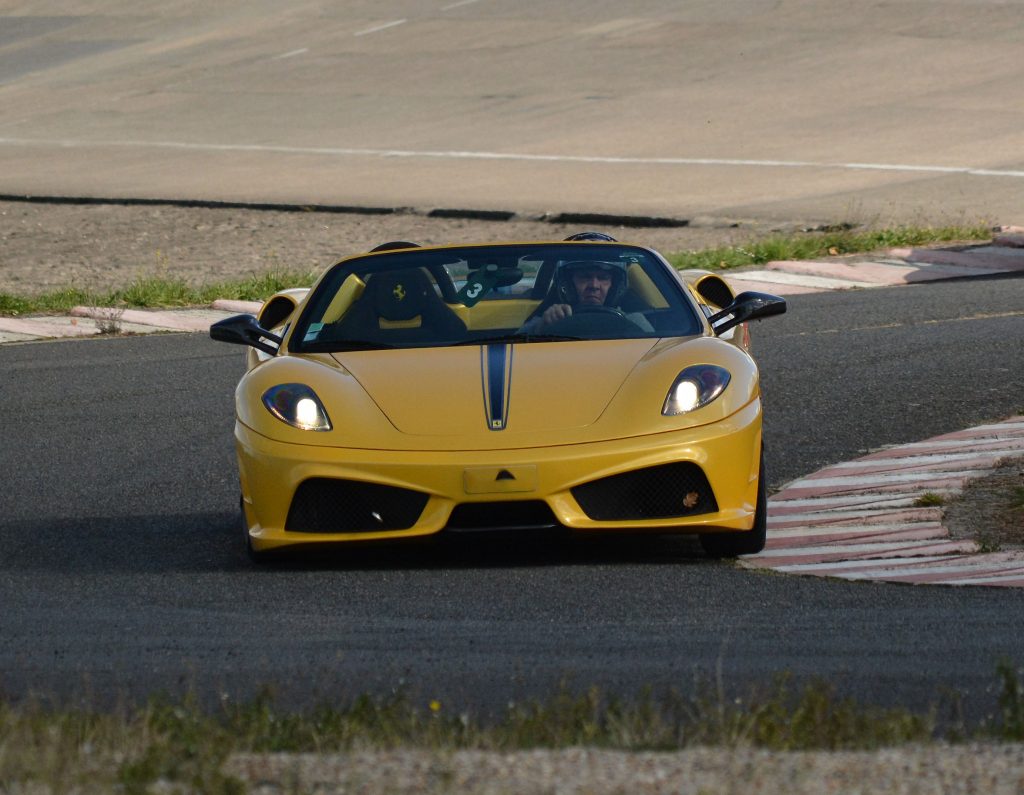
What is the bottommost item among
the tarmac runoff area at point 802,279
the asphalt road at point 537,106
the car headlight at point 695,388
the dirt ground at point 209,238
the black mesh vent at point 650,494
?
the asphalt road at point 537,106

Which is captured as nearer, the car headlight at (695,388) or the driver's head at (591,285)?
the car headlight at (695,388)

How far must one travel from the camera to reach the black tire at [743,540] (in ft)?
22.2

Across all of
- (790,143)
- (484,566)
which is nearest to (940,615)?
(484,566)

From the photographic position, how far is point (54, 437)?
9.93 metres

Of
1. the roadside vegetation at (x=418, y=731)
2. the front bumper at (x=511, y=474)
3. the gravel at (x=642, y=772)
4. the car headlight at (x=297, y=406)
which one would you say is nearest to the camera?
the gravel at (x=642, y=772)

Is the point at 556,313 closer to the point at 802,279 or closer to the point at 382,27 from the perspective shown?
the point at 802,279

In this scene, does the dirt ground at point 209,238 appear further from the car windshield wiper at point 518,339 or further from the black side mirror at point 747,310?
the black side mirror at point 747,310

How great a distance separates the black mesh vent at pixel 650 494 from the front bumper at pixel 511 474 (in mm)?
23

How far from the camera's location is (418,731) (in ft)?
12.7

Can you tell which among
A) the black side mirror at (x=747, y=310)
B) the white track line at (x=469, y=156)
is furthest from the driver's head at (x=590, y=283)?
the white track line at (x=469, y=156)

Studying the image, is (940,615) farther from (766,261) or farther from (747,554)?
(766,261)

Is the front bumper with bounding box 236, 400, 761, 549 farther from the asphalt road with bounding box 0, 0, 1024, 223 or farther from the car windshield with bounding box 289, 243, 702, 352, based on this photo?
the asphalt road with bounding box 0, 0, 1024, 223

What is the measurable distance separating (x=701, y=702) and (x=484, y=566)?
8.71 ft

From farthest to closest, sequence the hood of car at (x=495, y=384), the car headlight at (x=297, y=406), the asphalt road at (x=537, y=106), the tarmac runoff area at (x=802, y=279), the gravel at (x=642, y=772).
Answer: the asphalt road at (x=537, y=106)
the tarmac runoff area at (x=802, y=279)
the car headlight at (x=297, y=406)
the hood of car at (x=495, y=384)
the gravel at (x=642, y=772)
